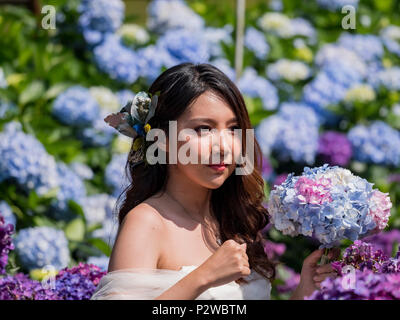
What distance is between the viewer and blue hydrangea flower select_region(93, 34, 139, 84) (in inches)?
177

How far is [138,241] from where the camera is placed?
189 cm

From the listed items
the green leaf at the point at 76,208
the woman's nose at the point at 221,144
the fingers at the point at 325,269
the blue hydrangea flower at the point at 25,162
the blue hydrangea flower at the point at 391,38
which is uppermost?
the blue hydrangea flower at the point at 391,38

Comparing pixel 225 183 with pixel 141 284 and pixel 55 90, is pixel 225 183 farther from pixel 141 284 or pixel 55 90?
pixel 55 90

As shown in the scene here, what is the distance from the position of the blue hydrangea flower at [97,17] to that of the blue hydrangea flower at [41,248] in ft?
5.55

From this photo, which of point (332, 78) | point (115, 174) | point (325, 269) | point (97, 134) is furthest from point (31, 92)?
point (325, 269)

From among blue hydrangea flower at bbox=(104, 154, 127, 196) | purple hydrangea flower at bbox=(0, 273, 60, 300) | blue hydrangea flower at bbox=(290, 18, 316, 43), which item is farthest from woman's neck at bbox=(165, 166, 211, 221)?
blue hydrangea flower at bbox=(290, 18, 316, 43)

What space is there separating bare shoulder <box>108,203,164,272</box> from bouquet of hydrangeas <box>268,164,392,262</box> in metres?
0.32

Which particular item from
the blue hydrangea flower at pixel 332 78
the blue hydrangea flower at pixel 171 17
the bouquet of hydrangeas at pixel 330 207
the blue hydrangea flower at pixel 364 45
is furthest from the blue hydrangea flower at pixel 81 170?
the blue hydrangea flower at pixel 364 45

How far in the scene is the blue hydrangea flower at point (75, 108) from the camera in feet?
13.4

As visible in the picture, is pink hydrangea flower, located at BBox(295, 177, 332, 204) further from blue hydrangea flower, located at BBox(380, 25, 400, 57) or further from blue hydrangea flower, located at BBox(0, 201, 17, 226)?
blue hydrangea flower, located at BBox(380, 25, 400, 57)

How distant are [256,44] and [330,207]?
3.39 metres

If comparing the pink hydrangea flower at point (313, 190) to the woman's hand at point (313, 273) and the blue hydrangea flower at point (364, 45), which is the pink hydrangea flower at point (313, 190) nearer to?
the woman's hand at point (313, 273)

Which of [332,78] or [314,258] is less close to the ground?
[332,78]

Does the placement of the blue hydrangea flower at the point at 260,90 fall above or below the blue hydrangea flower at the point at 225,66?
below
